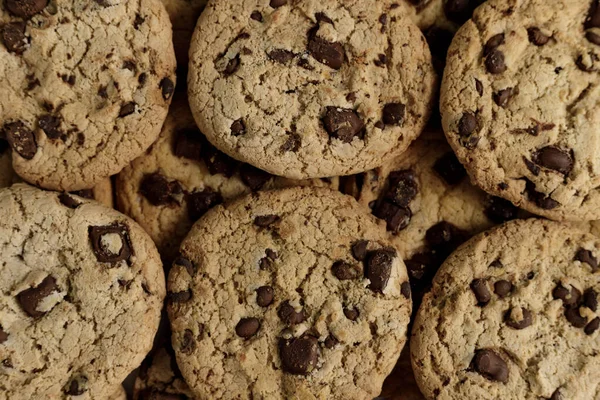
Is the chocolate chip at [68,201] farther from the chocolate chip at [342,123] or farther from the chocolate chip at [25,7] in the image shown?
the chocolate chip at [342,123]

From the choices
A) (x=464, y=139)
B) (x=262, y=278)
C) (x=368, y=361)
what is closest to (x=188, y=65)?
(x=262, y=278)

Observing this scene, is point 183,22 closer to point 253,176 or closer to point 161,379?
point 253,176

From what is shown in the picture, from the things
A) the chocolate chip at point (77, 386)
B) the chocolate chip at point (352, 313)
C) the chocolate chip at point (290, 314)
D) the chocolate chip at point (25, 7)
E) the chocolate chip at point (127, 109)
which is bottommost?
the chocolate chip at point (77, 386)

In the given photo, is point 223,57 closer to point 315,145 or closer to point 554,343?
point 315,145

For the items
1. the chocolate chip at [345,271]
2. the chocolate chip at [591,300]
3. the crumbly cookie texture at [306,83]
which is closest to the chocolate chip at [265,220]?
the crumbly cookie texture at [306,83]

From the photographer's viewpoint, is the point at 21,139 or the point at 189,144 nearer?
the point at 21,139

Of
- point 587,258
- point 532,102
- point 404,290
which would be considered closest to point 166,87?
point 404,290
